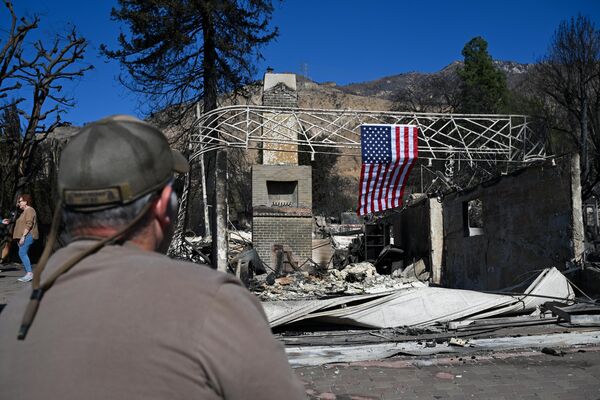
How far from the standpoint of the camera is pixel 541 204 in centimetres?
1045

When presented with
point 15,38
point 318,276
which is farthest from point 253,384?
point 318,276

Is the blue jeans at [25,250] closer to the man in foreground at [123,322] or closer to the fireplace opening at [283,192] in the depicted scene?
the man in foreground at [123,322]

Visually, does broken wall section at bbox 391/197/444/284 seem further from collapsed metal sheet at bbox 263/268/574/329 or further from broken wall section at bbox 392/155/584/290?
collapsed metal sheet at bbox 263/268/574/329

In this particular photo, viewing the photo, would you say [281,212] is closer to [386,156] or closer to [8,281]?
[386,156]

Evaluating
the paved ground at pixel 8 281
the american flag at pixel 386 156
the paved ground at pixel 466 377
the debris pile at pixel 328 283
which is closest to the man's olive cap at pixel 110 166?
the paved ground at pixel 466 377

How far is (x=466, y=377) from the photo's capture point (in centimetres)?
498

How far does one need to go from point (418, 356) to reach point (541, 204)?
5.98 meters

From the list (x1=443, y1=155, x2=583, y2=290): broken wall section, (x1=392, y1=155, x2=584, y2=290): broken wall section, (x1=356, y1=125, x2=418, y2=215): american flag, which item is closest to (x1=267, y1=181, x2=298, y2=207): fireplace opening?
(x1=392, y1=155, x2=584, y2=290): broken wall section

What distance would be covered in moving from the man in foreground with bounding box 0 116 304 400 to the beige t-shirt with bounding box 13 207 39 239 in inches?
366

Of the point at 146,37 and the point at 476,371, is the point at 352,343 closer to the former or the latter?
the point at 476,371

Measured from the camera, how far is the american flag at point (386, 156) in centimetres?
1297

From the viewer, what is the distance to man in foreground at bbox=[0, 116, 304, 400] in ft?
3.47

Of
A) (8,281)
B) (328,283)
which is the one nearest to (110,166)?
(8,281)

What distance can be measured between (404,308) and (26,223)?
673 cm
